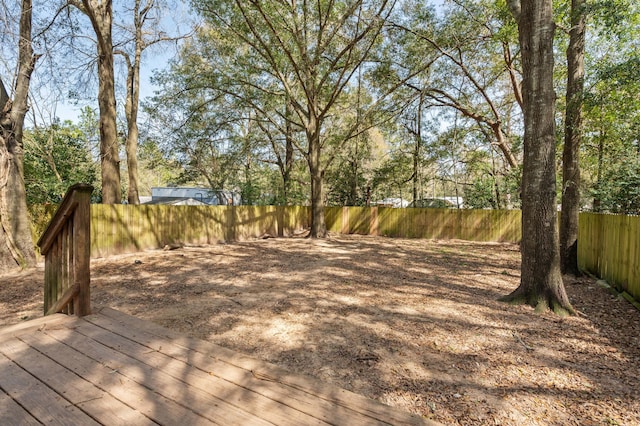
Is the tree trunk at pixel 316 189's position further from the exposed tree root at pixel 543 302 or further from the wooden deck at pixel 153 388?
the wooden deck at pixel 153 388

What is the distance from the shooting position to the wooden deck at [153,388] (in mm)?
1569

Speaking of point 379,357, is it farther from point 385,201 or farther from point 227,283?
point 385,201

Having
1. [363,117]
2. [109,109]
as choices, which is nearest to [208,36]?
[109,109]

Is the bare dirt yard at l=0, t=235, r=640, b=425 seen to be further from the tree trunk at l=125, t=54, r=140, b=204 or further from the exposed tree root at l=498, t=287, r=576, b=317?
the tree trunk at l=125, t=54, r=140, b=204

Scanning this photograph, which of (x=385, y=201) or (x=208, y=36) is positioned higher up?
(x=208, y=36)

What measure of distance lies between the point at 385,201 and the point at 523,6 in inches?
599

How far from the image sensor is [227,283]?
5551 millimetres

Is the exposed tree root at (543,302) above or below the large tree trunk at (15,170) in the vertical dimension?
below

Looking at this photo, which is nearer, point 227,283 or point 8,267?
point 227,283

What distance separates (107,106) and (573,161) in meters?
11.2

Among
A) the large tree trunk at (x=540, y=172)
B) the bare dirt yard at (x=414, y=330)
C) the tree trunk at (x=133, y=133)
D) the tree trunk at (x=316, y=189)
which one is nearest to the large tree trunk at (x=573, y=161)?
the bare dirt yard at (x=414, y=330)

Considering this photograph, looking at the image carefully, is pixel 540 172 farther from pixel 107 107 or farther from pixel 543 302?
pixel 107 107

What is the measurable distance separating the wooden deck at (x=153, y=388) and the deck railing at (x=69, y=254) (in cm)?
41

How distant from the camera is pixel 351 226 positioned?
16.5m
